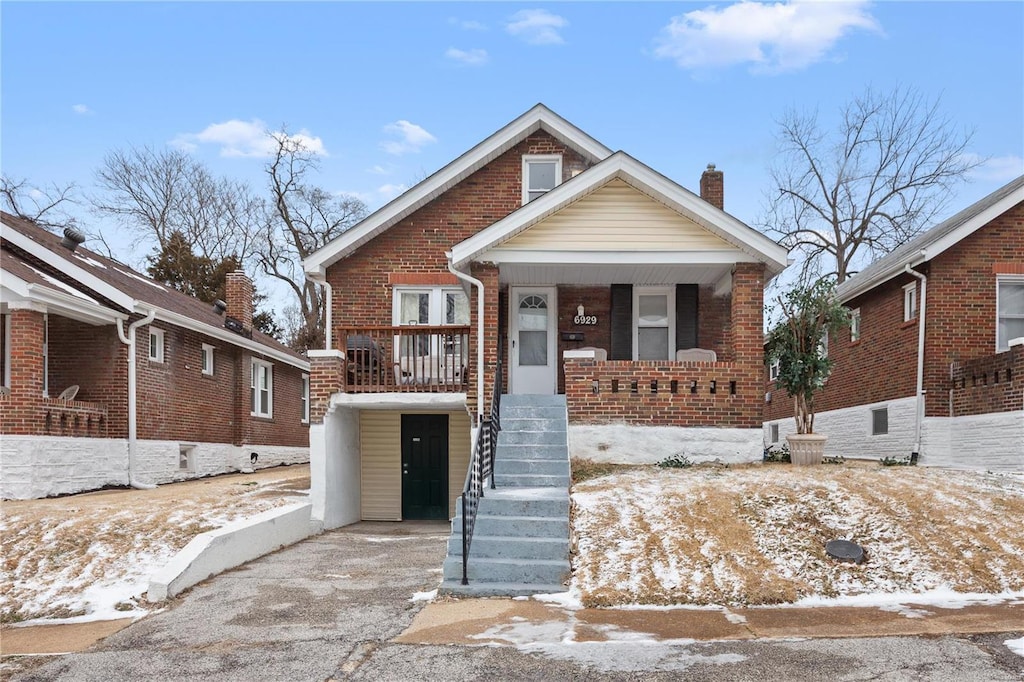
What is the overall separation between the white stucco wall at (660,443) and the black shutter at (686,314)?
2.59m

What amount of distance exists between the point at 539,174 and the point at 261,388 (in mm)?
11447

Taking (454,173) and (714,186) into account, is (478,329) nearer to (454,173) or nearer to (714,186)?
(454,173)

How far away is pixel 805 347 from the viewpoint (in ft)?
44.4

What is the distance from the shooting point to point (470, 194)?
54.5 ft

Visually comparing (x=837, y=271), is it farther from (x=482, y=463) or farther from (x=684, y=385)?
(x=482, y=463)

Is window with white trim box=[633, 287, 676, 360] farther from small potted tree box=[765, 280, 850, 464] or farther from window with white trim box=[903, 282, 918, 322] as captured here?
window with white trim box=[903, 282, 918, 322]

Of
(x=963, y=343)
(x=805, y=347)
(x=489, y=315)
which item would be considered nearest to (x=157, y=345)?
(x=489, y=315)

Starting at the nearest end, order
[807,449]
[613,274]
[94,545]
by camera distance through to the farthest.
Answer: [94,545] → [807,449] → [613,274]

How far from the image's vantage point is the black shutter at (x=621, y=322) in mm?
15508

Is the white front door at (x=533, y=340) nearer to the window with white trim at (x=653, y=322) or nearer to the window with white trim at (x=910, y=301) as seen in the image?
the window with white trim at (x=653, y=322)

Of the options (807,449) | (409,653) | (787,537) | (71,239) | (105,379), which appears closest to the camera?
(409,653)

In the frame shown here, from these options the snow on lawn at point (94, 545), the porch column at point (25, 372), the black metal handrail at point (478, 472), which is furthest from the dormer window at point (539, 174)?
the porch column at point (25, 372)

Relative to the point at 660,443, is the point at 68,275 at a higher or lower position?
higher

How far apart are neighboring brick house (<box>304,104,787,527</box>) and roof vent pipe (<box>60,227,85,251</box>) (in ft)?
19.7
